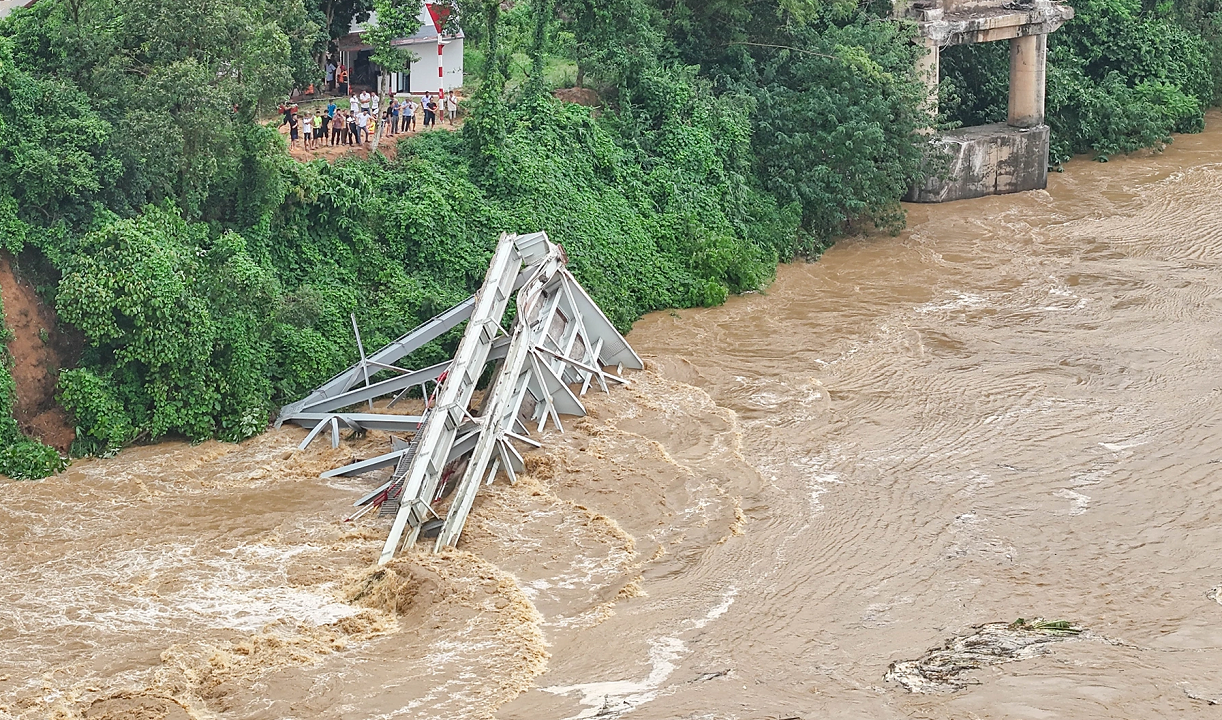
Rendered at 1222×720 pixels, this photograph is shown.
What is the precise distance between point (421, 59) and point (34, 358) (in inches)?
453

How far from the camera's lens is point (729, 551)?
1927cm

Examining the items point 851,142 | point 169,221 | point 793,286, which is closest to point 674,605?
point 169,221

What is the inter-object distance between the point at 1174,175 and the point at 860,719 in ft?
89.2

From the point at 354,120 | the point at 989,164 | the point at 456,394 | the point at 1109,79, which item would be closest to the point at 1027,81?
the point at 989,164

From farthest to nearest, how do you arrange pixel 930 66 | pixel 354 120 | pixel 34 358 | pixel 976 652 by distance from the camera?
1. pixel 930 66
2. pixel 354 120
3. pixel 34 358
4. pixel 976 652

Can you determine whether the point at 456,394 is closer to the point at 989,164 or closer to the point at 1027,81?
the point at 989,164

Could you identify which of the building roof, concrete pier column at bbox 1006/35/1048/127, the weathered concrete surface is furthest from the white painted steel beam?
concrete pier column at bbox 1006/35/1048/127

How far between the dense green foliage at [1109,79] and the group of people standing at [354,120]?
1426cm

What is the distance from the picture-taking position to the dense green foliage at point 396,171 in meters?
22.4

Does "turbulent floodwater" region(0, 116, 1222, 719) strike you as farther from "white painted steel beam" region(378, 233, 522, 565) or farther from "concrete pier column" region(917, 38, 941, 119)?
"concrete pier column" region(917, 38, 941, 119)

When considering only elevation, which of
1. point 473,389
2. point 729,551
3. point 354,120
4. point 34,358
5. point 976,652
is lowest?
point 976,652

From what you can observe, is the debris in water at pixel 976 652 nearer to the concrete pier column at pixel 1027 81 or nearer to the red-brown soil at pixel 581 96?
the red-brown soil at pixel 581 96

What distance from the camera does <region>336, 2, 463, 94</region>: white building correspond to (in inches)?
1205

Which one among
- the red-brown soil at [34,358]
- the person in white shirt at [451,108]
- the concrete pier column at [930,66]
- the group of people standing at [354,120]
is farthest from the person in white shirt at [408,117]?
the concrete pier column at [930,66]
